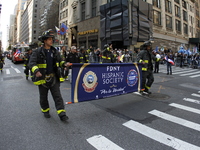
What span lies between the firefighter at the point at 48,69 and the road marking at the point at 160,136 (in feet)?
5.29

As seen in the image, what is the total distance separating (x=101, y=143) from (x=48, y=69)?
2.14 m

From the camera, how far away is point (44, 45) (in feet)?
12.7

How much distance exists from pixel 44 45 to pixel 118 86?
254 cm

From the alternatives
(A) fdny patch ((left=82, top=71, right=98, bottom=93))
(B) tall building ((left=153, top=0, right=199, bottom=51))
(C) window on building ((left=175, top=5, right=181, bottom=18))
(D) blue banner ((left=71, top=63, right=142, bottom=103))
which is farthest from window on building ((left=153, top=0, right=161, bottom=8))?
(A) fdny patch ((left=82, top=71, right=98, bottom=93))

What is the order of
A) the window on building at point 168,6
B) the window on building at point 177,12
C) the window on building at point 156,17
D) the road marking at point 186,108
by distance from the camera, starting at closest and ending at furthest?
the road marking at point 186,108
the window on building at point 156,17
the window on building at point 168,6
the window on building at point 177,12

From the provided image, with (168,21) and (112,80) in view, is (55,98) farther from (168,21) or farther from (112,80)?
(168,21)

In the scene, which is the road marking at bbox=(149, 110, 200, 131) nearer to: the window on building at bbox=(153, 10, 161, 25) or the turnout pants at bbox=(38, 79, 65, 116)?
the turnout pants at bbox=(38, 79, 65, 116)

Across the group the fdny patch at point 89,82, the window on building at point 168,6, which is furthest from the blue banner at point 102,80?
the window on building at point 168,6

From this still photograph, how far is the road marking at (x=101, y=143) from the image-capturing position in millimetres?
2649

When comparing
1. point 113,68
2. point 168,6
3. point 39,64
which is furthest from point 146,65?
point 168,6

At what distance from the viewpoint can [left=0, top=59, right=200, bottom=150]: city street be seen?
2752 mm

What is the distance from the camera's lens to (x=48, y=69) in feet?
12.4

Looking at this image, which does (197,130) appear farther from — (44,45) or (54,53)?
(44,45)

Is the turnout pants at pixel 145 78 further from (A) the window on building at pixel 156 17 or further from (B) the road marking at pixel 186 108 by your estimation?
(A) the window on building at pixel 156 17
